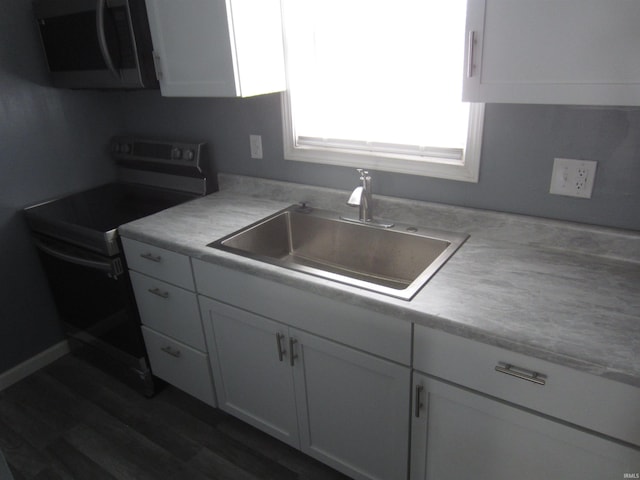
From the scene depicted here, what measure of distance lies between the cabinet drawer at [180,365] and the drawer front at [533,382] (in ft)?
3.32

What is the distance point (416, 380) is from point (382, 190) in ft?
2.65

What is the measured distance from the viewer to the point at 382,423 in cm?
139

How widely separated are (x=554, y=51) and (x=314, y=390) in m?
1.19

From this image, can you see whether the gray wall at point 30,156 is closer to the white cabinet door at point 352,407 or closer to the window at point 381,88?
the window at point 381,88

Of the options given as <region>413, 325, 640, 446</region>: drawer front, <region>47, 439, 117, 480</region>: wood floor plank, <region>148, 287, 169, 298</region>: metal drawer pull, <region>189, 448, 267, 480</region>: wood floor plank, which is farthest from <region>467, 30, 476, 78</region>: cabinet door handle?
<region>47, 439, 117, 480</region>: wood floor plank

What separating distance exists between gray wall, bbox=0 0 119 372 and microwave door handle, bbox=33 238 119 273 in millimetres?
162

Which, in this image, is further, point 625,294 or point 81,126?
point 81,126

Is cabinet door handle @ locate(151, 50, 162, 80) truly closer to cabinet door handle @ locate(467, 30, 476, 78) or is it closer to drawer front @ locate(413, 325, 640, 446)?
cabinet door handle @ locate(467, 30, 476, 78)

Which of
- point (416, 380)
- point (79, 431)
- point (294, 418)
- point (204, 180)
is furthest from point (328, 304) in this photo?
point (79, 431)

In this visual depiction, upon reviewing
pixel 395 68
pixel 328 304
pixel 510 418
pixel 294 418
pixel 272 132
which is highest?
pixel 395 68

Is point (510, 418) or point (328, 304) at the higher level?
point (328, 304)

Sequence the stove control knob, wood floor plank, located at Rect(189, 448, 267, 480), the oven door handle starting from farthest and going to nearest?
the stove control knob < the oven door handle < wood floor plank, located at Rect(189, 448, 267, 480)

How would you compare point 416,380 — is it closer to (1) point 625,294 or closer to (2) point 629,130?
(1) point 625,294

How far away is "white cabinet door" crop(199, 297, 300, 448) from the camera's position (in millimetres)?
1566
